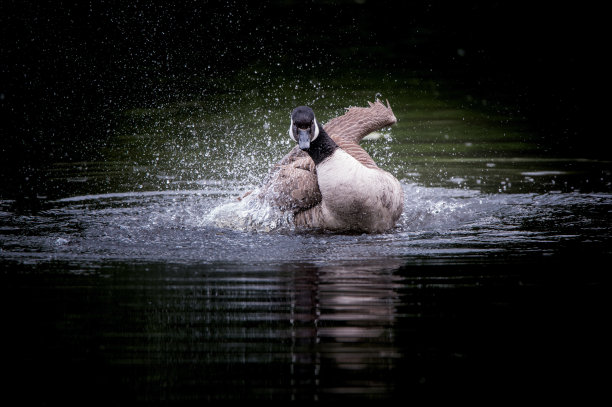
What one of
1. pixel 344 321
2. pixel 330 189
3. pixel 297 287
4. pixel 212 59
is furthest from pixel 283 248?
pixel 212 59

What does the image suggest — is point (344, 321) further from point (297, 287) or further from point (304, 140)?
point (304, 140)

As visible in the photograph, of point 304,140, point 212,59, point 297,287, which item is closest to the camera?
point 297,287

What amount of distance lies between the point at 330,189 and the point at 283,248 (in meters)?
0.92

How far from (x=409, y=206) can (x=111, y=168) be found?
4.70 metres

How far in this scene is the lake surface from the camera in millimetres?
4602

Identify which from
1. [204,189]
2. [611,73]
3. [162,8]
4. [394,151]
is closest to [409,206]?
[204,189]

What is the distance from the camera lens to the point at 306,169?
9109 mm

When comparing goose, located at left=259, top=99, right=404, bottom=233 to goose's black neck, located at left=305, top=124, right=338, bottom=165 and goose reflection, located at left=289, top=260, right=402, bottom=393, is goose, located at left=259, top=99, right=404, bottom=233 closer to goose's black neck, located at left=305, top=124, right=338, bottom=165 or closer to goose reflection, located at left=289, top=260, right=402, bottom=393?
goose's black neck, located at left=305, top=124, right=338, bottom=165

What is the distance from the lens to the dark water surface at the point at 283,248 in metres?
4.68

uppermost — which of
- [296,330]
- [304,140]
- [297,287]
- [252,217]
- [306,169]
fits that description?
[304,140]

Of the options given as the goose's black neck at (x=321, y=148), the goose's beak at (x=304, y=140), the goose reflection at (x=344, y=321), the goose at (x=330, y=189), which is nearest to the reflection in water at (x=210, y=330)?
the goose reflection at (x=344, y=321)

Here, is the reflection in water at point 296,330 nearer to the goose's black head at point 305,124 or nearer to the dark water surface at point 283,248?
the dark water surface at point 283,248

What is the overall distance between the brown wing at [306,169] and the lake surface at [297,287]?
0.19m

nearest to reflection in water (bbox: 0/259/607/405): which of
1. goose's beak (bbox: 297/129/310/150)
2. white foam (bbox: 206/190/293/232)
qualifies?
goose's beak (bbox: 297/129/310/150)
